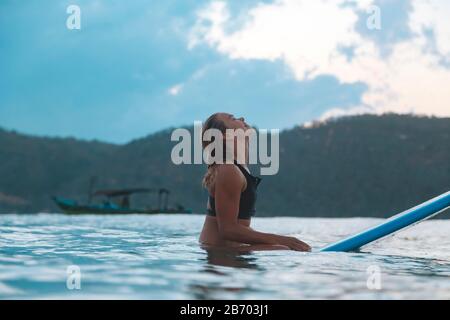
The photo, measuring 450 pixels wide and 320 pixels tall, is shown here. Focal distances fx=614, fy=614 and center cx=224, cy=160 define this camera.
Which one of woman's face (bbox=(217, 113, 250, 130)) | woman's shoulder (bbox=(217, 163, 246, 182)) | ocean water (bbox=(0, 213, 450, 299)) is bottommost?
ocean water (bbox=(0, 213, 450, 299))

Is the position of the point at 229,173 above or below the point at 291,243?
above

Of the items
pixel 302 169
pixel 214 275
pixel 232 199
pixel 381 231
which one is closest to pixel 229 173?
pixel 232 199

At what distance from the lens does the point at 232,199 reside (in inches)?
192

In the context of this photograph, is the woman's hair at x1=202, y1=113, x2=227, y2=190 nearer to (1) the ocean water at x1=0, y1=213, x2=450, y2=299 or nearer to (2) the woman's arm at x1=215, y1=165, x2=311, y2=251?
(2) the woman's arm at x1=215, y1=165, x2=311, y2=251

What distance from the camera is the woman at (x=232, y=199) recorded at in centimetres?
488

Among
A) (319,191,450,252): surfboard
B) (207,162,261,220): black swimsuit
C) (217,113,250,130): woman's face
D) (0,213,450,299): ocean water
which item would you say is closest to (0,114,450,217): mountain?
(319,191,450,252): surfboard

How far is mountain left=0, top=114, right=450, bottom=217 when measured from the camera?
67000 millimetres

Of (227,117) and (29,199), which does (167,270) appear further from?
(29,199)

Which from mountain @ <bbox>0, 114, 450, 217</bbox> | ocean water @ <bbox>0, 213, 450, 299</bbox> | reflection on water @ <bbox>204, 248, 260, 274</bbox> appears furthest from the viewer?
mountain @ <bbox>0, 114, 450, 217</bbox>

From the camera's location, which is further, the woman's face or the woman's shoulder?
the woman's face

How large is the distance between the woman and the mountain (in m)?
62.0

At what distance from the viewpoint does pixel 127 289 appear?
3596 mm

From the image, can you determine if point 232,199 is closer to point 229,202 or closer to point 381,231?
point 229,202

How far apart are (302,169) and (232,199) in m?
68.4
